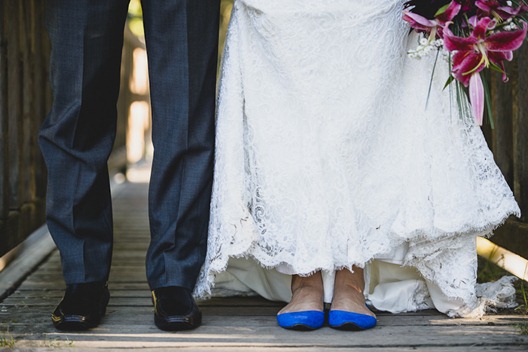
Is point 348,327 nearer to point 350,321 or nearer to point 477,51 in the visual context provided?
point 350,321

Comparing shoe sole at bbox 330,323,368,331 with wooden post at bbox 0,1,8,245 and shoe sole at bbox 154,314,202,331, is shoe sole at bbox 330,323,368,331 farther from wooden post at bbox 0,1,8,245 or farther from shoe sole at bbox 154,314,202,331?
wooden post at bbox 0,1,8,245

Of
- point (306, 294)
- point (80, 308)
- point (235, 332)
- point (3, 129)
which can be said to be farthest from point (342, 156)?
point (3, 129)

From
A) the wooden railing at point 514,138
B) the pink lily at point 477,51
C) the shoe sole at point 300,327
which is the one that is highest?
the pink lily at point 477,51

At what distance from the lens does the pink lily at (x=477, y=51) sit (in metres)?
1.83

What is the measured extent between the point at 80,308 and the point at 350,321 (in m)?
0.67

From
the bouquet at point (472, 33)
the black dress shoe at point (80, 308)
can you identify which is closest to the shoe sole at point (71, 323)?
the black dress shoe at point (80, 308)

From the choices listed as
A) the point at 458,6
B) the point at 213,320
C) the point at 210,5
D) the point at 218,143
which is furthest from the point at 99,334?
the point at 458,6

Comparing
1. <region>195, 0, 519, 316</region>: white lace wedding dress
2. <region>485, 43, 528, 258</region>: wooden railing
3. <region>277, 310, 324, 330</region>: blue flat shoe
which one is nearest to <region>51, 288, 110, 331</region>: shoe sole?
<region>195, 0, 519, 316</region>: white lace wedding dress

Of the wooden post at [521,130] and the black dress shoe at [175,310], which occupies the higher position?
the wooden post at [521,130]

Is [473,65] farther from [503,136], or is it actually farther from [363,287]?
[503,136]

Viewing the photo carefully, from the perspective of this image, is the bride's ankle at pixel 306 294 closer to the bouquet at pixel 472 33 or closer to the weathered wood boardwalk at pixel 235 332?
the weathered wood boardwalk at pixel 235 332

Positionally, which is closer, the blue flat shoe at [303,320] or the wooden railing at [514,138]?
the blue flat shoe at [303,320]

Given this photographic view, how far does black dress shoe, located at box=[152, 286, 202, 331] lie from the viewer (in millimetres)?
1953

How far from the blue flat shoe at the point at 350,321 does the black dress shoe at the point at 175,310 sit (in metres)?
0.34
